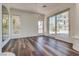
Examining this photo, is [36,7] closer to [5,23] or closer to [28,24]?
[28,24]

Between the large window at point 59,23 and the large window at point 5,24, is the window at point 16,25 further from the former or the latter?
the large window at point 59,23

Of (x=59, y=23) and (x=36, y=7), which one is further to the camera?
(x=59, y=23)

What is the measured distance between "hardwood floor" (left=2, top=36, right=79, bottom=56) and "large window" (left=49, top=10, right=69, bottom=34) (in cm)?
23

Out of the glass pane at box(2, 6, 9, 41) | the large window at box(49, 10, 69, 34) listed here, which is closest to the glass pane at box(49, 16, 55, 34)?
the large window at box(49, 10, 69, 34)

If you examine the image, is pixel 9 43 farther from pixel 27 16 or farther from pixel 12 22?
pixel 27 16

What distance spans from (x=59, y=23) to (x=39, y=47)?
72cm

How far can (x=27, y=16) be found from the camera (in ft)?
9.65

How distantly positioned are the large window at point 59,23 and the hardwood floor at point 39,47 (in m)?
0.23

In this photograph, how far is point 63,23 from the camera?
9.60ft

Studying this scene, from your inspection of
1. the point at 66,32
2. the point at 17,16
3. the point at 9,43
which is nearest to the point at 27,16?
the point at 17,16

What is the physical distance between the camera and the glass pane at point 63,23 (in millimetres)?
2848

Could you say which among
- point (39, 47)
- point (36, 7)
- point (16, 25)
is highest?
point (36, 7)

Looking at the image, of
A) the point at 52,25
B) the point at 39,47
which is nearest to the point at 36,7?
the point at 52,25

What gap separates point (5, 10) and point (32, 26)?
2.31ft
